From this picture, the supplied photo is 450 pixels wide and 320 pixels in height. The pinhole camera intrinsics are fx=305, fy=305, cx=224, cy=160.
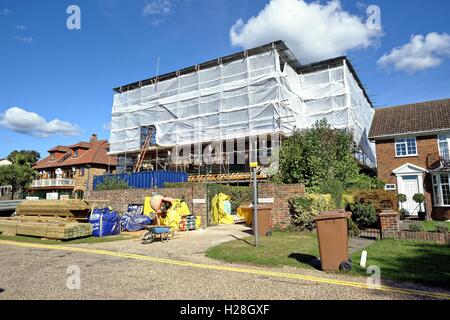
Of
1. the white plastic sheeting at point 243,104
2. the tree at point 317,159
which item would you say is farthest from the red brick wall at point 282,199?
the white plastic sheeting at point 243,104

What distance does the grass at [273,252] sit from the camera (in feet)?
24.4

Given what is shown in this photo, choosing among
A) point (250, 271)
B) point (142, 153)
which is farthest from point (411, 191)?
point (142, 153)

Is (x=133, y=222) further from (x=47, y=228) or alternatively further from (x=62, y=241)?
(x=47, y=228)

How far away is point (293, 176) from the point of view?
52.2 feet

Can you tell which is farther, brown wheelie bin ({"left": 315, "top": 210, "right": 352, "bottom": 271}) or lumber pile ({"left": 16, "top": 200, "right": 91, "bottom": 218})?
lumber pile ({"left": 16, "top": 200, "right": 91, "bottom": 218})

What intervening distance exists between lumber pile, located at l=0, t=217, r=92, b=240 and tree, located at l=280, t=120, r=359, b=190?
398 inches

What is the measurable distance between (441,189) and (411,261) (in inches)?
664

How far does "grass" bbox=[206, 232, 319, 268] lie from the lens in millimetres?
7438

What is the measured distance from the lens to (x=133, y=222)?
15633mm

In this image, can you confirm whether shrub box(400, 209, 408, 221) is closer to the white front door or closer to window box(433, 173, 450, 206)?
the white front door

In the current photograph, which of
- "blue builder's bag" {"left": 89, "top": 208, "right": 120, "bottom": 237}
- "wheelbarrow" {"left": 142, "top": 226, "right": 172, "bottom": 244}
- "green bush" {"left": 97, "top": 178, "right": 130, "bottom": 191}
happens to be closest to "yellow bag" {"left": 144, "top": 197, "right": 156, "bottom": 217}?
"blue builder's bag" {"left": 89, "top": 208, "right": 120, "bottom": 237}

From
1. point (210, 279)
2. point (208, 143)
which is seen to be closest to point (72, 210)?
point (210, 279)

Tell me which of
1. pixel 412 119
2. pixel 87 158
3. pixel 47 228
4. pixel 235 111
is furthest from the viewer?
pixel 87 158
